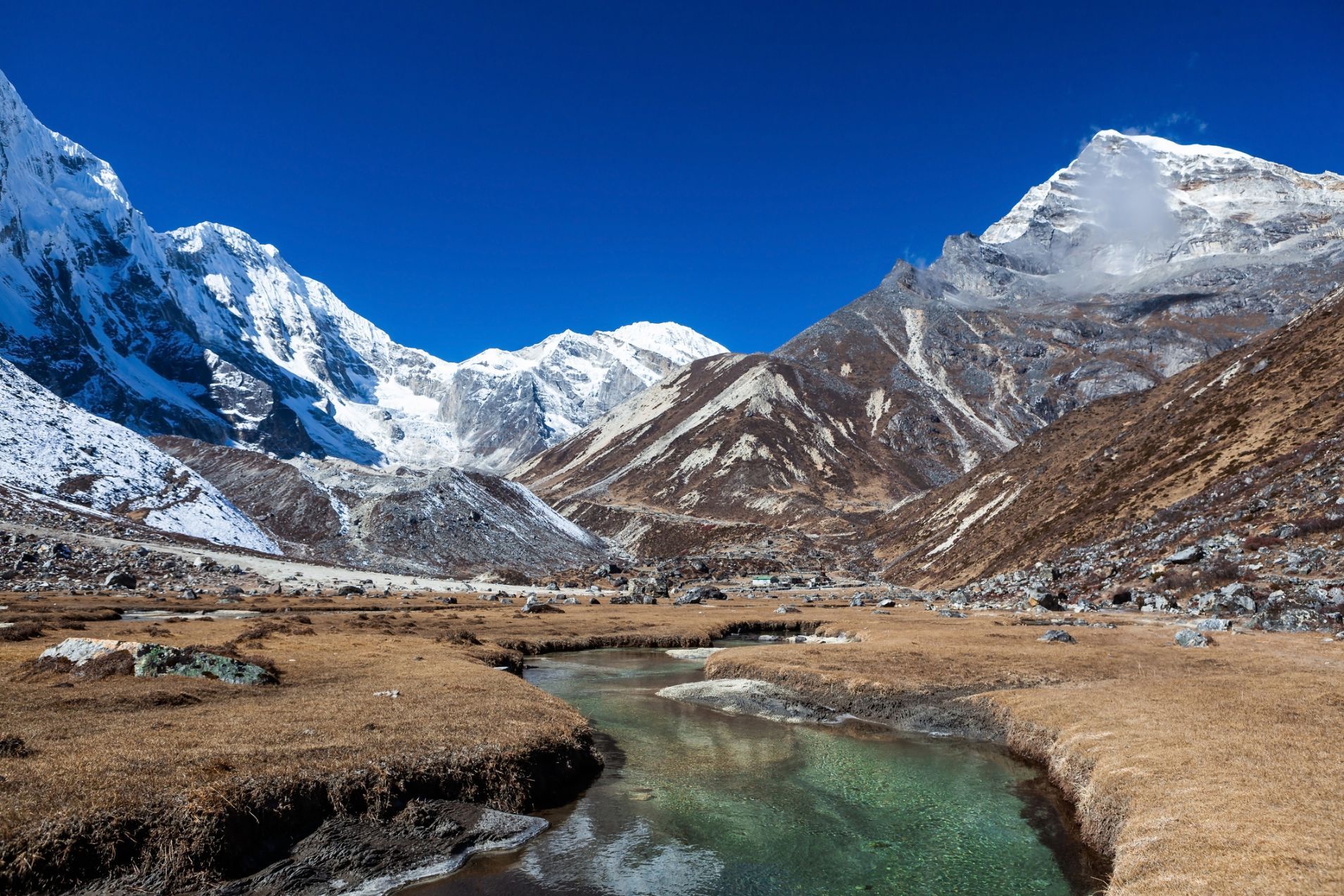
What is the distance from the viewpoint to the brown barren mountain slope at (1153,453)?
230 feet

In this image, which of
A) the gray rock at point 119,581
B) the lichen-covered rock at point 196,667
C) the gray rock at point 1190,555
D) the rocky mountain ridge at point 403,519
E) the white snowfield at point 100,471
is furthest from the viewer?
the rocky mountain ridge at point 403,519

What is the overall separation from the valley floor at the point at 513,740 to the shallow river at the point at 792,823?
183 centimetres

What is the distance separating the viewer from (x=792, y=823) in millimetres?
21422

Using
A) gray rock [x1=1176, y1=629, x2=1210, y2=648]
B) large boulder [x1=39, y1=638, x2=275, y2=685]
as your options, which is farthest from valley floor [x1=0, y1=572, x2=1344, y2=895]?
large boulder [x1=39, y1=638, x2=275, y2=685]

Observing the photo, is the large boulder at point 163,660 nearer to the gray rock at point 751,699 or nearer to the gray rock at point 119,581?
the gray rock at point 751,699

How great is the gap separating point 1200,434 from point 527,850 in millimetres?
90570

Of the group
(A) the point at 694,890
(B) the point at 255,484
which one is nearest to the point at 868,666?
(A) the point at 694,890

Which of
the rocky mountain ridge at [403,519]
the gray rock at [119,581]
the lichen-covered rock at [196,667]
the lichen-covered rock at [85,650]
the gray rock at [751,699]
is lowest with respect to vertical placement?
the gray rock at [751,699]

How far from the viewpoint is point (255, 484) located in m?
157

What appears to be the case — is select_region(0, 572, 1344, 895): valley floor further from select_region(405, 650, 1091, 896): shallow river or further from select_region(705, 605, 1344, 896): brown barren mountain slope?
select_region(405, 650, 1091, 896): shallow river

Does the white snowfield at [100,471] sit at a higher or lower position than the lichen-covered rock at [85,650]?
higher

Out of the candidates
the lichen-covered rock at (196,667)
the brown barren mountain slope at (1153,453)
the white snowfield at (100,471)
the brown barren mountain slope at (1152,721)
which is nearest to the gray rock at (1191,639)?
the brown barren mountain slope at (1152,721)

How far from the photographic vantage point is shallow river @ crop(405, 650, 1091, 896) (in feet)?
58.3

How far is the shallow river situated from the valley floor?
183cm
